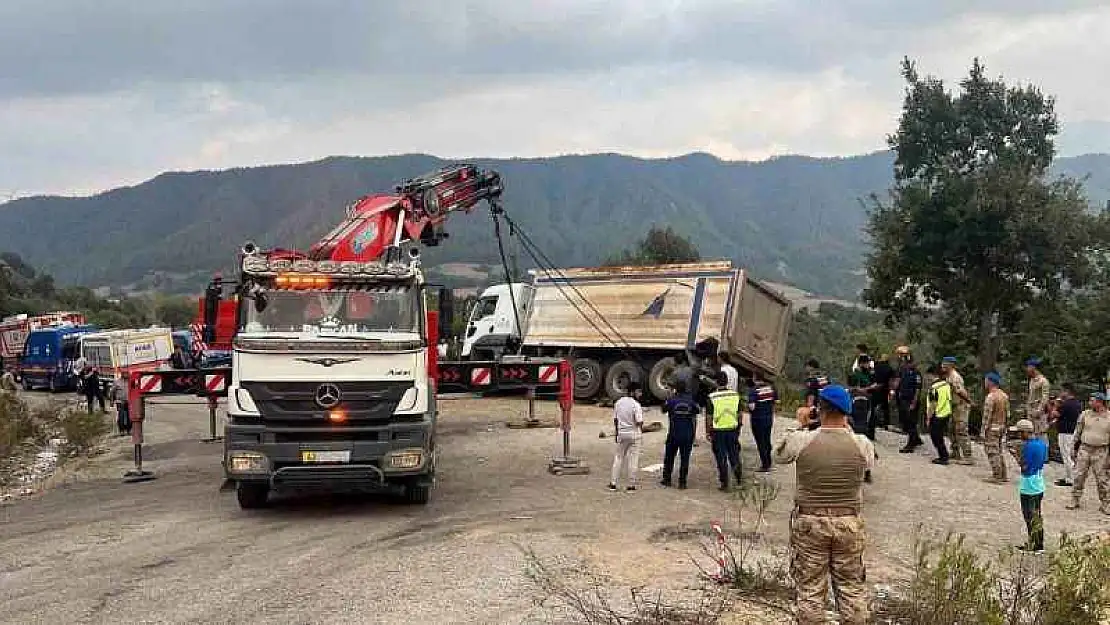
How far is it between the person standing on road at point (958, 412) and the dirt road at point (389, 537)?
42cm

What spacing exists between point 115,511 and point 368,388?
397 cm

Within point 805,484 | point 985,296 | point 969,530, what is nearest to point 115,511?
point 805,484

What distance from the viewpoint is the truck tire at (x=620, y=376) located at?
20250mm

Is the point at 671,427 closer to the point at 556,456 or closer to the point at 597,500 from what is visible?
the point at 597,500

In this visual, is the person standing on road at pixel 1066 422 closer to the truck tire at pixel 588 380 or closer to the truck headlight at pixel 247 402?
the truck tire at pixel 588 380

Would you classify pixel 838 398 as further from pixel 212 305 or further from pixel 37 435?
pixel 37 435

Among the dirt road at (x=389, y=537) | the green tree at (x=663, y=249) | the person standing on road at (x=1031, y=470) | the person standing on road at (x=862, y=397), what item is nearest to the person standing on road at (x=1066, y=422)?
the dirt road at (x=389, y=537)

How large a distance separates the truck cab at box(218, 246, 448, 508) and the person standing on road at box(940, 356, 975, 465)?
819 cm

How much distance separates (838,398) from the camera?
5602 millimetres

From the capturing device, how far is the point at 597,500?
1059 cm

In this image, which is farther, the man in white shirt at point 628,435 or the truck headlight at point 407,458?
the man in white shirt at point 628,435

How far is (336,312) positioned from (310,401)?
3.70 ft

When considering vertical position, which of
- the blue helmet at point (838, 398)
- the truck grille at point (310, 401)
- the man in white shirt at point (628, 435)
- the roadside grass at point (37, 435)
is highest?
the blue helmet at point (838, 398)

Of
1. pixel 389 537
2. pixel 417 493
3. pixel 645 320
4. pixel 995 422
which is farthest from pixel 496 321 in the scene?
pixel 389 537
